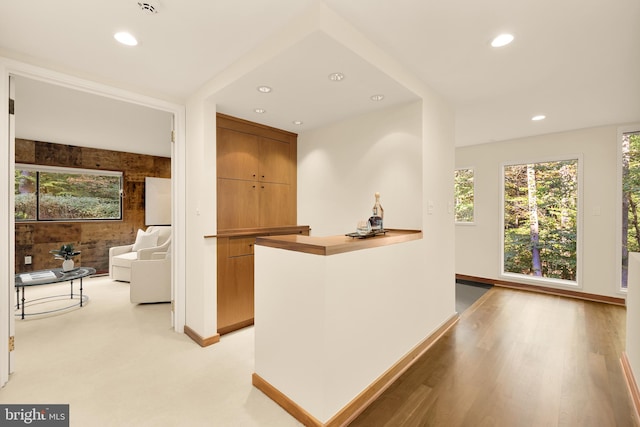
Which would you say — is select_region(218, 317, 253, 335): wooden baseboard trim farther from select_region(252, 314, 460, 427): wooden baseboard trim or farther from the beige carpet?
select_region(252, 314, 460, 427): wooden baseboard trim

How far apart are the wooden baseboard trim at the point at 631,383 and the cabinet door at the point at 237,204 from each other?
337cm

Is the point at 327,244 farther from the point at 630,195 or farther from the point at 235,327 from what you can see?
the point at 630,195

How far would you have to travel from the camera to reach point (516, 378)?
2.22 metres

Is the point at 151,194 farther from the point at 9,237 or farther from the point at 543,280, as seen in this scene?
the point at 543,280

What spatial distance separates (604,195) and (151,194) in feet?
26.3

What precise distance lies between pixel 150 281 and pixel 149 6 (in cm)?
338

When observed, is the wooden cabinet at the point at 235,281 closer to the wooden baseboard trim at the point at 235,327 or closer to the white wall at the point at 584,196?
the wooden baseboard trim at the point at 235,327

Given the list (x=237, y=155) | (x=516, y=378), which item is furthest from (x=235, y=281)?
(x=516, y=378)

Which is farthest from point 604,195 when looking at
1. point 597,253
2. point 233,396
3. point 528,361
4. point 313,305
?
point 233,396

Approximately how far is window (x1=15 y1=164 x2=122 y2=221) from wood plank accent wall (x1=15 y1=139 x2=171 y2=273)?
6.0 inches

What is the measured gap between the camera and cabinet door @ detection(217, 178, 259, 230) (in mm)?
3074

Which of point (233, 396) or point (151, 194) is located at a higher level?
point (151, 194)

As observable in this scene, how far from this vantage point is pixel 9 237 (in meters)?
2.13

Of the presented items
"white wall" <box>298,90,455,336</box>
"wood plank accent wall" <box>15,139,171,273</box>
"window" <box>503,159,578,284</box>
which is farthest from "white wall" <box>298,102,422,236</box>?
"wood plank accent wall" <box>15,139,171,273</box>
